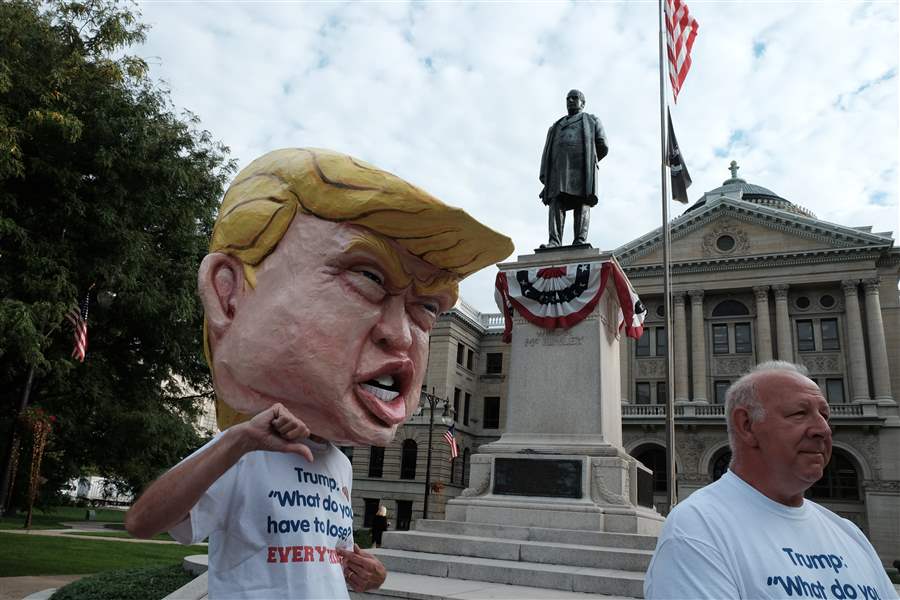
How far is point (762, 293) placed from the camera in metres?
44.2

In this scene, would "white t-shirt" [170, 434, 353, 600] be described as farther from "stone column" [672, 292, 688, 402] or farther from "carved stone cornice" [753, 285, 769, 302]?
"carved stone cornice" [753, 285, 769, 302]

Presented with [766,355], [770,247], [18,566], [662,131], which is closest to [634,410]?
[766,355]

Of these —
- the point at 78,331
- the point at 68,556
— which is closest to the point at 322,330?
the point at 78,331

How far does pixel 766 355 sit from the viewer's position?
42250 millimetres

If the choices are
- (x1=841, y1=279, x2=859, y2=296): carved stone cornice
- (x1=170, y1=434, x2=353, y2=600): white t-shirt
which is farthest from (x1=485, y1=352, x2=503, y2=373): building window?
(x1=170, y1=434, x2=353, y2=600): white t-shirt

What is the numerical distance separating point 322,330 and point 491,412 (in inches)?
1963

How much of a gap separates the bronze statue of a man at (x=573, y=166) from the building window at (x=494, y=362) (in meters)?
40.7

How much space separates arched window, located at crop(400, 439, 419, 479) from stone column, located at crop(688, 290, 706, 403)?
18.8 meters

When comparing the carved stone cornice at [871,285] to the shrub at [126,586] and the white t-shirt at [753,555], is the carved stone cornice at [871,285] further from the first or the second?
the white t-shirt at [753,555]

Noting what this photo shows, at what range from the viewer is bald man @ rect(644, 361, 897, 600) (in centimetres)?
223

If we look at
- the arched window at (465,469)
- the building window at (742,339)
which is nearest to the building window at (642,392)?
the building window at (742,339)

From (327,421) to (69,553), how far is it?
16670mm

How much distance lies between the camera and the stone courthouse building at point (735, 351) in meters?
39.0

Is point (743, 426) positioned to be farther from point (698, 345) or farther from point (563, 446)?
point (698, 345)
